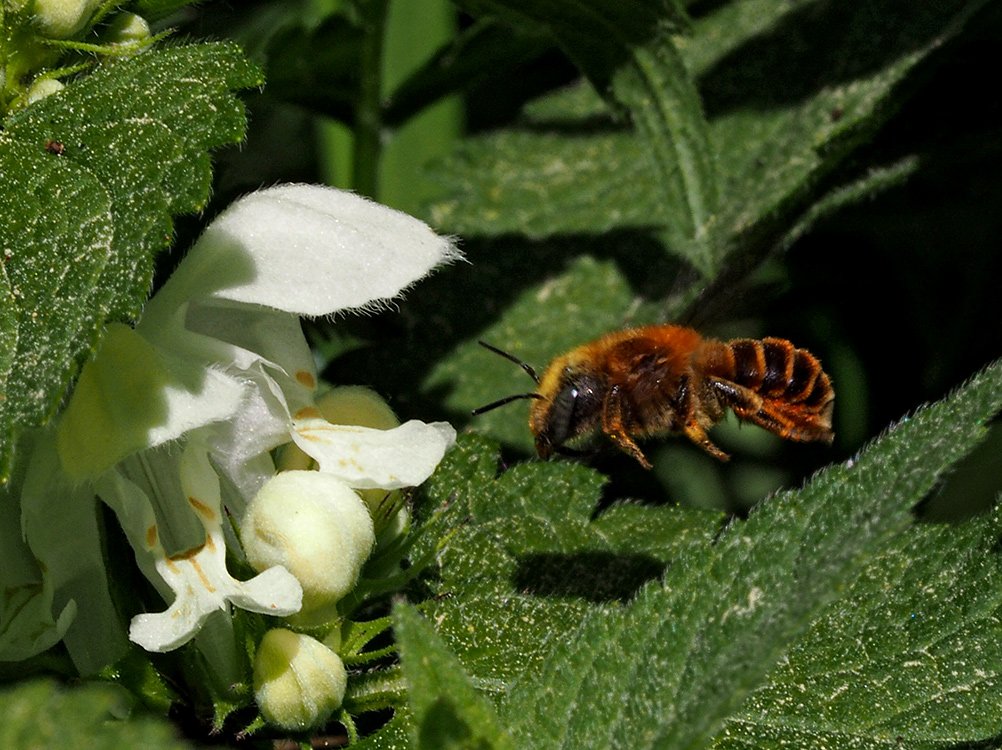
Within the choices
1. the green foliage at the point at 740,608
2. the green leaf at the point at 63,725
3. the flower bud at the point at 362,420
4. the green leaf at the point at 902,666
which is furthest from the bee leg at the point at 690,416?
the green leaf at the point at 63,725

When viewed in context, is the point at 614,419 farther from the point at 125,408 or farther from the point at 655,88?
the point at 125,408

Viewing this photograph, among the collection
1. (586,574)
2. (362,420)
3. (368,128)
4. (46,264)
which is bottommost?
(586,574)

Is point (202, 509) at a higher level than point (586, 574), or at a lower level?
higher

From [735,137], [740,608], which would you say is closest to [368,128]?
[735,137]

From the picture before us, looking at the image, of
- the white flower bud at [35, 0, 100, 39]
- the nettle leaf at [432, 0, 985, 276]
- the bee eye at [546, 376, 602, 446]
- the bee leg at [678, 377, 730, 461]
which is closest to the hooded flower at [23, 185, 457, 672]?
the white flower bud at [35, 0, 100, 39]

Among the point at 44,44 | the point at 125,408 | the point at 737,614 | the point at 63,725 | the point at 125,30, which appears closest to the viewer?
the point at 63,725
